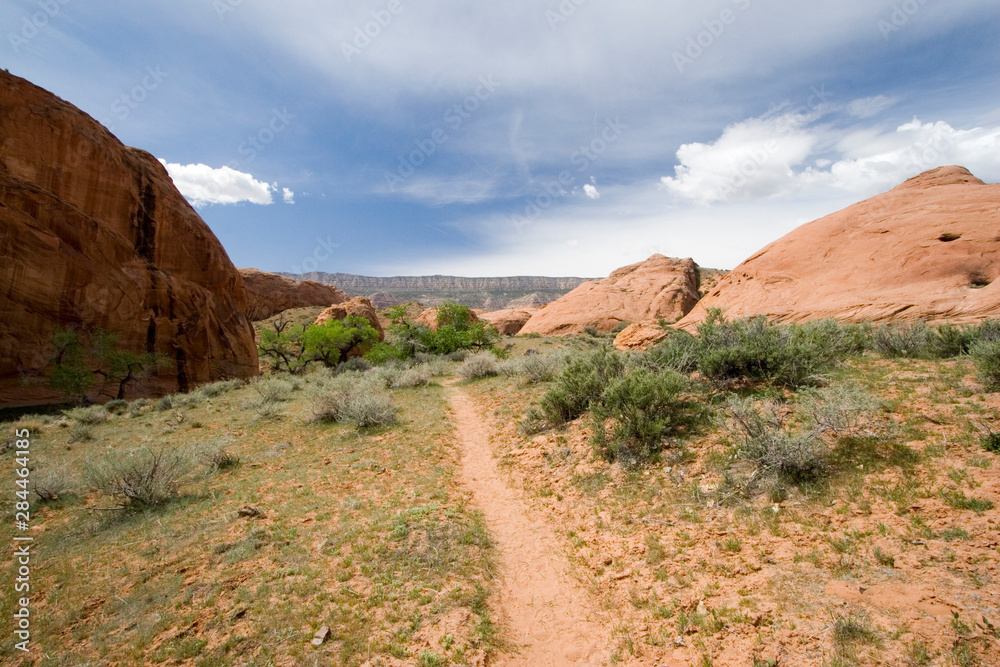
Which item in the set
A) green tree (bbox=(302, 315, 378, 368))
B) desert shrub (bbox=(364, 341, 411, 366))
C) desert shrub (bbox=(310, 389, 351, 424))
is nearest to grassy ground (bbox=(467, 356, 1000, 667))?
desert shrub (bbox=(310, 389, 351, 424))

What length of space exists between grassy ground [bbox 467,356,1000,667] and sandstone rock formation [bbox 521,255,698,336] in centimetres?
2835

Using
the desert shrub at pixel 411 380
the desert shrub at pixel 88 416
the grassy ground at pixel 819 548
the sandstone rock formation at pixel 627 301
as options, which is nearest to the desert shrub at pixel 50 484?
the desert shrub at pixel 88 416

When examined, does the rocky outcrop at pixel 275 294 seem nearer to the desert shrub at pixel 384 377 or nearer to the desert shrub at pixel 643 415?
the desert shrub at pixel 384 377

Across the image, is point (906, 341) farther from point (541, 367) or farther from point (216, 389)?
point (216, 389)

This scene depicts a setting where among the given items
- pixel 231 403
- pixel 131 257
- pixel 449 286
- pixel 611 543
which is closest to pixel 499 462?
pixel 611 543

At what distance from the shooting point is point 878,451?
460cm

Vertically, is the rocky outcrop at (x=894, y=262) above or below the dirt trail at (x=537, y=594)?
above

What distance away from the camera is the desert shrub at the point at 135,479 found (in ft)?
21.0

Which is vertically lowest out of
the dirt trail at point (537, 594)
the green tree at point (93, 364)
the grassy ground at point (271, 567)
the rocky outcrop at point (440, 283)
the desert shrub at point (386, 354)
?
the dirt trail at point (537, 594)

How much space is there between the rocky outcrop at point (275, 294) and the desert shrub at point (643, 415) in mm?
58759

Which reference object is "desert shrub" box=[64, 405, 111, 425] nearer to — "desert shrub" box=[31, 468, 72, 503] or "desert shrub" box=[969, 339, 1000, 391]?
"desert shrub" box=[31, 468, 72, 503]

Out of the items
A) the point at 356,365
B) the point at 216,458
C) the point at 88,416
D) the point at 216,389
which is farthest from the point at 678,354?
the point at 216,389

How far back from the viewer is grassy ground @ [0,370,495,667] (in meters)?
3.48

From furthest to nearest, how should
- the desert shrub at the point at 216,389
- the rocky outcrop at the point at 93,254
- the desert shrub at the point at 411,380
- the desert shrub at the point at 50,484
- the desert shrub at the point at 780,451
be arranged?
the rocky outcrop at the point at 93,254 < the desert shrub at the point at 216,389 < the desert shrub at the point at 411,380 < the desert shrub at the point at 50,484 < the desert shrub at the point at 780,451
